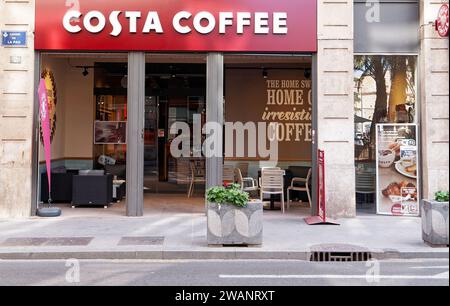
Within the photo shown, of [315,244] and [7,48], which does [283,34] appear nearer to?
[315,244]

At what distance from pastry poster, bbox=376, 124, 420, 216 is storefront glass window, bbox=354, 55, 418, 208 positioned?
236mm

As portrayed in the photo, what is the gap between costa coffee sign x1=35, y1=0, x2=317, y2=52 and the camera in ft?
38.3

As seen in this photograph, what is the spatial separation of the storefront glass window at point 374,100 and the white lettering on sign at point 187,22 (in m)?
2.39

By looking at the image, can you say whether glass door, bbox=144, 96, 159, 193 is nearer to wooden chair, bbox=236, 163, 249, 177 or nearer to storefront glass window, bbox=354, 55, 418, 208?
wooden chair, bbox=236, 163, 249, 177

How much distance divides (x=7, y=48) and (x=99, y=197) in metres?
4.19

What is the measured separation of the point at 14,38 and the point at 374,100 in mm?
8771

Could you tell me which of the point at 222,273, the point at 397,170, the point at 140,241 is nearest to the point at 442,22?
the point at 397,170

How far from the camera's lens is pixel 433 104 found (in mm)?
11805

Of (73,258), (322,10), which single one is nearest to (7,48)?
(73,258)

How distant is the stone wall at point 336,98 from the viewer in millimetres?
11695

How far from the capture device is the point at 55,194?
13875mm

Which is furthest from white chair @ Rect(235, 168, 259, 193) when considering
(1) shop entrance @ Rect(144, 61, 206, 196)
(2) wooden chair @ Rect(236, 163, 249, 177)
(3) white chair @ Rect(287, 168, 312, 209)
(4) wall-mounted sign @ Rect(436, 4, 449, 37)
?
(4) wall-mounted sign @ Rect(436, 4, 449, 37)

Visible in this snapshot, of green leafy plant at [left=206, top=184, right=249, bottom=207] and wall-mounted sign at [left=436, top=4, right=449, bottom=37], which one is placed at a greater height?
wall-mounted sign at [left=436, top=4, right=449, bottom=37]

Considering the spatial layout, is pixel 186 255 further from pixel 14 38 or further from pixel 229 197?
pixel 14 38
